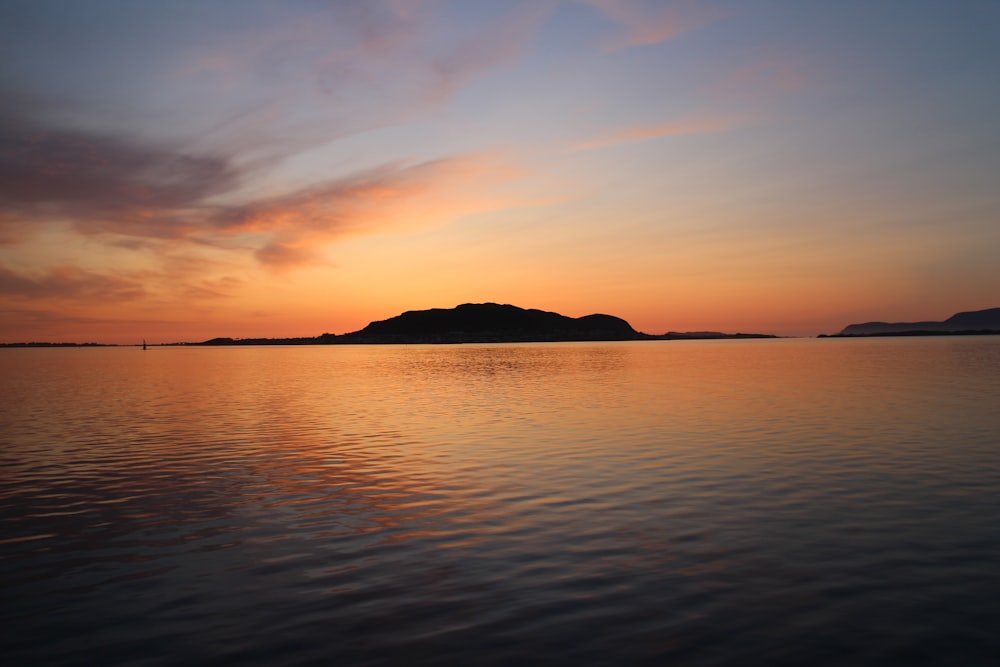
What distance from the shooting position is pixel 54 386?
76.3 meters

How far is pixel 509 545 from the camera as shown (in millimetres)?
16125

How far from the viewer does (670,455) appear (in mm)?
28250

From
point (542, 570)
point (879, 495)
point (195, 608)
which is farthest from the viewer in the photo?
point (879, 495)

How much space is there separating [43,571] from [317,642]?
8069 millimetres

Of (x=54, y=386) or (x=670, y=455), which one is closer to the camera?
(x=670, y=455)

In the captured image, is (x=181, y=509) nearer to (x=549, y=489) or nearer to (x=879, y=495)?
(x=549, y=489)

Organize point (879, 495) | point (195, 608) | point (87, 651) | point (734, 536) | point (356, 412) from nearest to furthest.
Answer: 1. point (87, 651)
2. point (195, 608)
3. point (734, 536)
4. point (879, 495)
5. point (356, 412)

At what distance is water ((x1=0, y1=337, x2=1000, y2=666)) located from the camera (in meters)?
10.9

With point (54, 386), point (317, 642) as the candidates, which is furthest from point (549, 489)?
point (54, 386)

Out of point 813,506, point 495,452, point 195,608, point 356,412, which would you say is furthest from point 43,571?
point 356,412

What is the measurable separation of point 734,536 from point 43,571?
1608 centimetres

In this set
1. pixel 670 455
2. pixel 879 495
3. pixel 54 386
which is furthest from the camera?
pixel 54 386

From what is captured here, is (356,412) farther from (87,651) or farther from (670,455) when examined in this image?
(87,651)

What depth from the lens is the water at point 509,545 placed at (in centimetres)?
1092
